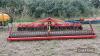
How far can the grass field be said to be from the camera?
5.86 metres

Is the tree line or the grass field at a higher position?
the tree line

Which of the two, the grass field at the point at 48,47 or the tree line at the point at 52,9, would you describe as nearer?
the grass field at the point at 48,47

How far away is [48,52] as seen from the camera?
5.97m

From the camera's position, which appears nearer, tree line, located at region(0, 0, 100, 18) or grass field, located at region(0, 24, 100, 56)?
grass field, located at region(0, 24, 100, 56)

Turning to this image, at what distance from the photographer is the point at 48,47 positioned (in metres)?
6.55

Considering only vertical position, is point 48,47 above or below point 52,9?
below

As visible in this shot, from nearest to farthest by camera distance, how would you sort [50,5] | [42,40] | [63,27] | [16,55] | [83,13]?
[16,55] < [42,40] < [63,27] < [50,5] < [83,13]

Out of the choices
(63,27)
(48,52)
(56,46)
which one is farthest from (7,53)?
(63,27)

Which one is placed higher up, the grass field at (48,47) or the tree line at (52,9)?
the tree line at (52,9)

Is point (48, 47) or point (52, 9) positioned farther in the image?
point (52, 9)

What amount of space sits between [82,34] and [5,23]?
3469 mm

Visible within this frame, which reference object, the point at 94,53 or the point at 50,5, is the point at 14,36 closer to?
the point at 94,53

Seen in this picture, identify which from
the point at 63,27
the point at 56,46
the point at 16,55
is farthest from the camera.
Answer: the point at 63,27

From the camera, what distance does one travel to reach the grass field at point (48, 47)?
231 inches
